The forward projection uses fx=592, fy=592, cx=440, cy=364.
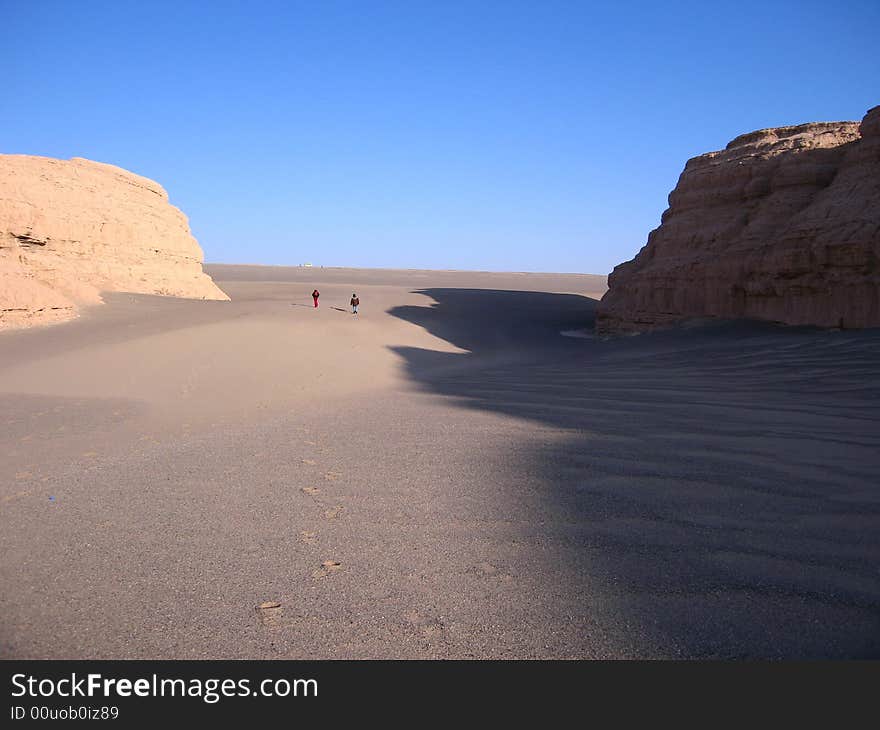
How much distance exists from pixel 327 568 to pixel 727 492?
2006 millimetres

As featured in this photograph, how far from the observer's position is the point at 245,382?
8.35 meters

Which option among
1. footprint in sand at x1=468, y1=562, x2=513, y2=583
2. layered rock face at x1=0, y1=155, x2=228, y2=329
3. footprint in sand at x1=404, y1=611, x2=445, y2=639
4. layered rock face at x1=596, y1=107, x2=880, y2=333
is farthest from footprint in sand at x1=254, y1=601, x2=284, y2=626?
layered rock face at x1=0, y1=155, x2=228, y2=329

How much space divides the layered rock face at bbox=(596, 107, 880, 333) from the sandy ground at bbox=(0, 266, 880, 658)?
12.2ft

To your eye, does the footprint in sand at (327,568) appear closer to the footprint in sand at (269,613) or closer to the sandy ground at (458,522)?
the sandy ground at (458,522)

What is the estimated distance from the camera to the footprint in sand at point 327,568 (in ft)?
7.77

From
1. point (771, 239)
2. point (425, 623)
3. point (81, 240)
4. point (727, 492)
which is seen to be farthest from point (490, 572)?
point (81, 240)

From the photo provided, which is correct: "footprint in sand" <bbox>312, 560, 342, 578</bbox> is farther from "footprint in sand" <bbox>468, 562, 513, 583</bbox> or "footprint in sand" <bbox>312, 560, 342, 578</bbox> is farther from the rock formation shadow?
the rock formation shadow

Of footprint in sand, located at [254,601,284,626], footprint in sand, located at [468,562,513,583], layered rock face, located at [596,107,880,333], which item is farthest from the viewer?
layered rock face, located at [596,107,880,333]

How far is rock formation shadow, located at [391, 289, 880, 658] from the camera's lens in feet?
6.29

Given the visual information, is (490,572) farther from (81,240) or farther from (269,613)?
(81,240)

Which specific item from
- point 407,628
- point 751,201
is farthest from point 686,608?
point 751,201

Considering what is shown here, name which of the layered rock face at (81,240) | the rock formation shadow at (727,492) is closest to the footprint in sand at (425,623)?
the rock formation shadow at (727,492)

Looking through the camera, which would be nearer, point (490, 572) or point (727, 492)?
point (490, 572)

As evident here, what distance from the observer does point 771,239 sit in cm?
1120
